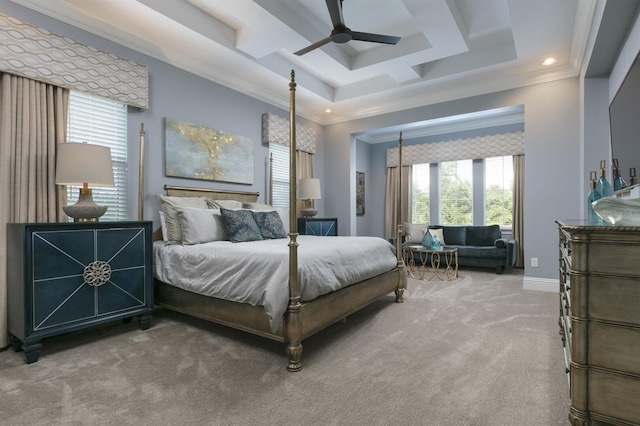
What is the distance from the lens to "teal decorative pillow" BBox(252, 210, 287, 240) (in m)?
3.54

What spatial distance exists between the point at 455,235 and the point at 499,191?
47.2 inches

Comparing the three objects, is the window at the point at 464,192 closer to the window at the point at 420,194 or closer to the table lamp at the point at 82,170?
the window at the point at 420,194

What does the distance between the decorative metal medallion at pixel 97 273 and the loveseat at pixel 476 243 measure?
4732 mm

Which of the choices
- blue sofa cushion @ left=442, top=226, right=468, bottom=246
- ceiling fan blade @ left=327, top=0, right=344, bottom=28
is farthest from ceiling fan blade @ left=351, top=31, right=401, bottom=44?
blue sofa cushion @ left=442, top=226, right=468, bottom=246

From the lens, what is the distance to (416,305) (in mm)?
3486

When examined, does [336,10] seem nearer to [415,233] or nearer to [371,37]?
[371,37]

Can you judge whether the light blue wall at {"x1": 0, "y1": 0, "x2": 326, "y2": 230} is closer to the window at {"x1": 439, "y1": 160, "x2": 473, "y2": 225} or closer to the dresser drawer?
the dresser drawer

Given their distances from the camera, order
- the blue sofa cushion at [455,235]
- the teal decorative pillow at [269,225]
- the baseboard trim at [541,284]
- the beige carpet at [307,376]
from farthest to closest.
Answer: the blue sofa cushion at [455,235] → the baseboard trim at [541,284] → the teal decorative pillow at [269,225] → the beige carpet at [307,376]

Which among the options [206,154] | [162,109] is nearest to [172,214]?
[206,154]

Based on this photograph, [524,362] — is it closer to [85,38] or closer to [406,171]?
[85,38]

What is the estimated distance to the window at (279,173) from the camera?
5.02 meters

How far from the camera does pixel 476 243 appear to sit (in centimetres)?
600

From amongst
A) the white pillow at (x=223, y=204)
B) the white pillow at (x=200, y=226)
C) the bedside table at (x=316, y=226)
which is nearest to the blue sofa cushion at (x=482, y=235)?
the bedside table at (x=316, y=226)

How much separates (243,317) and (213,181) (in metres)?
2.22
